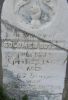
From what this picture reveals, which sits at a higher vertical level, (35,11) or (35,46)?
(35,11)

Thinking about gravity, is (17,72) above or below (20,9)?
below

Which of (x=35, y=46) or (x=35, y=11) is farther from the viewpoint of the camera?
(x=35, y=46)

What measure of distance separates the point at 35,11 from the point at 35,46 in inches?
13.4

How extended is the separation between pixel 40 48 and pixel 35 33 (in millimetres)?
164

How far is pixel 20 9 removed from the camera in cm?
270

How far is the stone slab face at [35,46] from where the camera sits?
268 centimetres

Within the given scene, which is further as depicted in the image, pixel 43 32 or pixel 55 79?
pixel 55 79

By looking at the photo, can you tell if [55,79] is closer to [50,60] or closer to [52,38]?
[50,60]

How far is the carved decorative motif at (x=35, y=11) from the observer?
8.77ft

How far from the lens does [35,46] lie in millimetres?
2793

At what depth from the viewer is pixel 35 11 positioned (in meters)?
2.69

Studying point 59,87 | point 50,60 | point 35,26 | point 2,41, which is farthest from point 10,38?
point 59,87

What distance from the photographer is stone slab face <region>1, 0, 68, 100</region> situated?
2682 millimetres

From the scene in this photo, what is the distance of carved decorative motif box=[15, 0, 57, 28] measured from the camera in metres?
2.67
